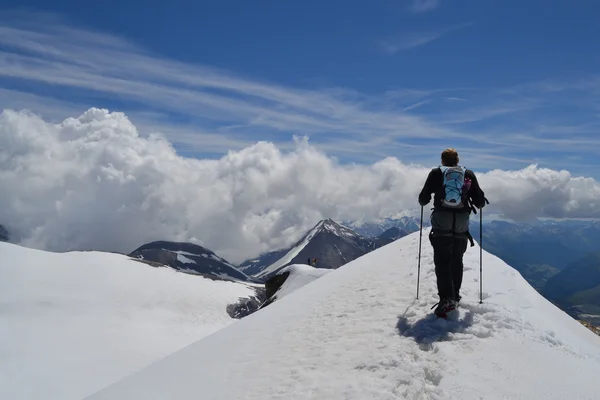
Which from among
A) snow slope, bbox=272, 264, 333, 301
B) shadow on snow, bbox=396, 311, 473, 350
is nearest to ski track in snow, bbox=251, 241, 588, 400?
shadow on snow, bbox=396, 311, 473, 350

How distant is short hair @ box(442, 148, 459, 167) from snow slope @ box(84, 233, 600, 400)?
3541 mm

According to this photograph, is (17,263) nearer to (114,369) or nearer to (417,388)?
(114,369)

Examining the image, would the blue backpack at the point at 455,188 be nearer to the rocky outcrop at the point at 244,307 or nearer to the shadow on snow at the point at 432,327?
the shadow on snow at the point at 432,327

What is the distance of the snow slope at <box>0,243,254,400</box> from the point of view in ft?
137

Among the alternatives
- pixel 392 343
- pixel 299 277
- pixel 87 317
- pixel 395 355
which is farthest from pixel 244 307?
pixel 395 355

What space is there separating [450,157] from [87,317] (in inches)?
2549

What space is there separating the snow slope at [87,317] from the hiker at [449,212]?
3938 centimetres

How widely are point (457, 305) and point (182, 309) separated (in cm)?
7468

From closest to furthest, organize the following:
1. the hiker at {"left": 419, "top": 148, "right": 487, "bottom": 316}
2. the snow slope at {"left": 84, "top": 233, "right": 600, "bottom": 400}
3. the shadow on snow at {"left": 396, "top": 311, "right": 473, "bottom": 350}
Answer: the snow slope at {"left": 84, "top": 233, "right": 600, "bottom": 400} < the shadow on snow at {"left": 396, "top": 311, "right": 473, "bottom": 350} < the hiker at {"left": 419, "top": 148, "right": 487, "bottom": 316}

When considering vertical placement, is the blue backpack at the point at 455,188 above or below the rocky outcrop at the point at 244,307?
above

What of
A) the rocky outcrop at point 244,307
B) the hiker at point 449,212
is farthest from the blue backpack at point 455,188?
the rocky outcrop at point 244,307

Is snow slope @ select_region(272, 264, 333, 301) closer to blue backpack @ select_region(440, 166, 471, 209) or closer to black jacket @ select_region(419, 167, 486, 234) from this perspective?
black jacket @ select_region(419, 167, 486, 234)

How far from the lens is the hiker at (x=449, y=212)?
31.9ft

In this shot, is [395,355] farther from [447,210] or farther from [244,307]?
[244,307]
